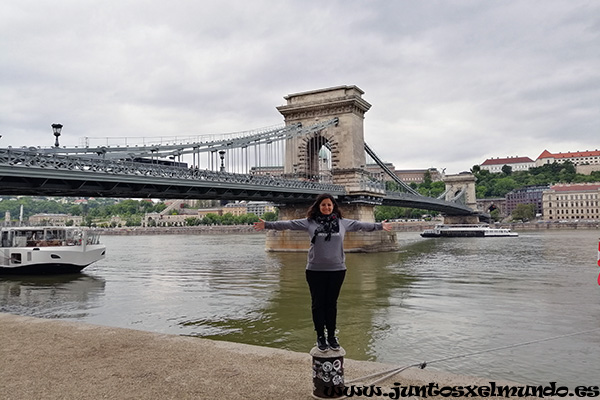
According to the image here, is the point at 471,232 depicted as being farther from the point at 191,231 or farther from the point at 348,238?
the point at 191,231

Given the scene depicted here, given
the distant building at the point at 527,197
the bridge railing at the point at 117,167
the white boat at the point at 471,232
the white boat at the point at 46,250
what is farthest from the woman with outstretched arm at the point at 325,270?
the distant building at the point at 527,197

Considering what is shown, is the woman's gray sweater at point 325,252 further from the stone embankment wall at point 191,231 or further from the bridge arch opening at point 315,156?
the stone embankment wall at point 191,231

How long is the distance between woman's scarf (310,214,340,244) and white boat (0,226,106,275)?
20626mm

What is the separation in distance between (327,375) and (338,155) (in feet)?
113

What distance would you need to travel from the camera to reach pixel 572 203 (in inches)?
3996

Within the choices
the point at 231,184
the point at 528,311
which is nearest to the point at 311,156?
the point at 231,184

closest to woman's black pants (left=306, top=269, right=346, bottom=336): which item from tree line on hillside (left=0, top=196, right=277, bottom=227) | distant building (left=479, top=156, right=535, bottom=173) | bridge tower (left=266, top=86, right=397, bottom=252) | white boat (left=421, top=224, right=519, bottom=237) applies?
bridge tower (left=266, top=86, right=397, bottom=252)

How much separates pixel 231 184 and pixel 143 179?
20.1 feet

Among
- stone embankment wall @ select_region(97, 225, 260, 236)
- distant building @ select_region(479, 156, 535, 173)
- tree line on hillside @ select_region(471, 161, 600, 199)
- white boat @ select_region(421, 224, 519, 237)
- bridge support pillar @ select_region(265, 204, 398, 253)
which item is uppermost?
distant building @ select_region(479, 156, 535, 173)

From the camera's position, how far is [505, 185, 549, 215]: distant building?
116762 millimetres

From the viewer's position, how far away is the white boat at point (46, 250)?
2150 centimetres

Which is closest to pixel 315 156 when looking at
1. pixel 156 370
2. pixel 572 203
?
pixel 156 370

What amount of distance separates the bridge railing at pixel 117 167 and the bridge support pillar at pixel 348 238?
4.33 meters

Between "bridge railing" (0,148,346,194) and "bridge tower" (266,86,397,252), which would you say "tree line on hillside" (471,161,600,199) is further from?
"bridge railing" (0,148,346,194)
